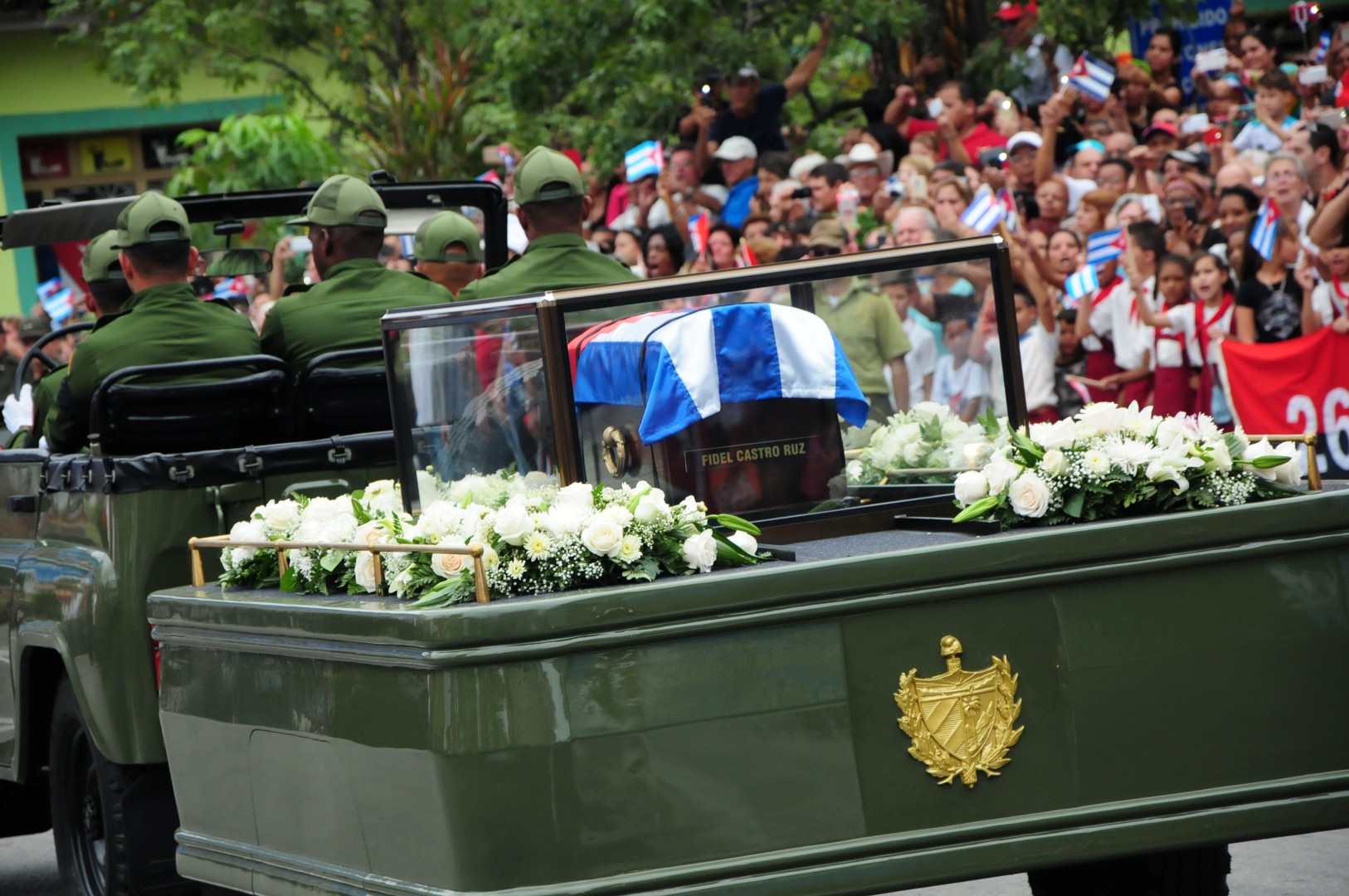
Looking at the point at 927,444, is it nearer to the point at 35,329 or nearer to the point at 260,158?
the point at 35,329

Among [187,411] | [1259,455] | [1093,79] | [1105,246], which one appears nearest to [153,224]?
[187,411]

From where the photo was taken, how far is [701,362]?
16.4 ft

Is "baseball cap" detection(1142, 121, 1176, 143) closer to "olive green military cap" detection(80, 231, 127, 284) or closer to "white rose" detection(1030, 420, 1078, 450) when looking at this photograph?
"olive green military cap" detection(80, 231, 127, 284)

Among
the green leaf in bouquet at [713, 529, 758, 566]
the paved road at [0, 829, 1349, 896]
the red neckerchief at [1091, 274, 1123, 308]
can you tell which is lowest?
the paved road at [0, 829, 1349, 896]

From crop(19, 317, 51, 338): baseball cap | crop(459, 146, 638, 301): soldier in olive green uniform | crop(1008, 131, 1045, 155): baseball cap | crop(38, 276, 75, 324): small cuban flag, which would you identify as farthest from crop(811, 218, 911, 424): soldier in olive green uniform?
crop(38, 276, 75, 324): small cuban flag

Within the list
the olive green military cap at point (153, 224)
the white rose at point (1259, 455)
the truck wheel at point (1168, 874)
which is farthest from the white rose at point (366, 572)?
the olive green military cap at point (153, 224)

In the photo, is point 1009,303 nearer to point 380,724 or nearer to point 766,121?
point 380,724

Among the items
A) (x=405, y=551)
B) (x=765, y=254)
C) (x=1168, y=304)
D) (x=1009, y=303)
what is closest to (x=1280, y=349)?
(x=1168, y=304)

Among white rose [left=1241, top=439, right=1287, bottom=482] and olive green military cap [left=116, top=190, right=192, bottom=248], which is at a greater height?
olive green military cap [left=116, top=190, right=192, bottom=248]

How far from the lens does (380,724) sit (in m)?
4.40

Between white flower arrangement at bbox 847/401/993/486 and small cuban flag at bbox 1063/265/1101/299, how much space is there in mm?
7088

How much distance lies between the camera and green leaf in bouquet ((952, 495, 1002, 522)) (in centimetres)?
480

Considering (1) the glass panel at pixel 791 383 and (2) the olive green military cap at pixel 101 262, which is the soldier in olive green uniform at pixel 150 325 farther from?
(1) the glass panel at pixel 791 383

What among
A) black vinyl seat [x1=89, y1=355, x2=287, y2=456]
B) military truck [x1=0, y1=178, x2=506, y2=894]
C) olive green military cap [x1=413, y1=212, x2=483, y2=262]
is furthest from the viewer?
olive green military cap [x1=413, y1=212, x2=483, y2=262]
